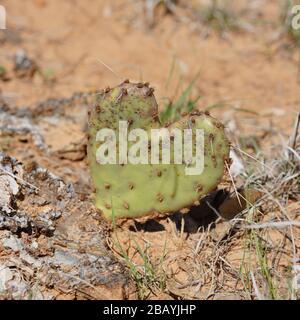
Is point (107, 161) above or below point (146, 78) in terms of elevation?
below

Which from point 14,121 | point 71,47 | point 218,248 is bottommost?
point 218,248

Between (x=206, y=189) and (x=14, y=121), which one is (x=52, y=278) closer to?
(x=206, y=189)

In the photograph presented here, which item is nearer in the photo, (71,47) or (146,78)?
(146,78)

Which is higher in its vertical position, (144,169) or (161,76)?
(161,76)

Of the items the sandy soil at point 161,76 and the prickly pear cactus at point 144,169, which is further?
the sandy soil at point 161,76

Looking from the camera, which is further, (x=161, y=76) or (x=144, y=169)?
(x=161, y=76)

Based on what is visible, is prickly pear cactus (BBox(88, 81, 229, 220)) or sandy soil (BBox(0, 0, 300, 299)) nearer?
prickly pear cactus (BBox(88, 81, 229, 220))
